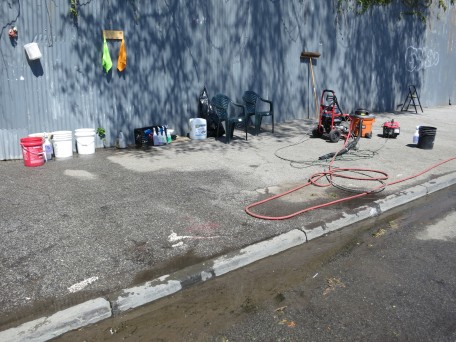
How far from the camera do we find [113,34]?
8.69 meters

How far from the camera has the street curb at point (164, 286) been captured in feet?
10.9

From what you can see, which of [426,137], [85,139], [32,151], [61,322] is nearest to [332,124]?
[426,137]

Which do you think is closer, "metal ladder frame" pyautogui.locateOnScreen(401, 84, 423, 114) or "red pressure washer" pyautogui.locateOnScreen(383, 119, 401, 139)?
"red pressure washer" pyautogui.locateOnScreen(383, 119, 401, 139)

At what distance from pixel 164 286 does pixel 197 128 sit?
20.8ft

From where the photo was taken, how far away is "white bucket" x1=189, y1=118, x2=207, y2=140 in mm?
9906

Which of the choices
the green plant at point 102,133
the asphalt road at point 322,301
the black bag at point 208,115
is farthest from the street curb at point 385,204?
the green plant at point 102,133

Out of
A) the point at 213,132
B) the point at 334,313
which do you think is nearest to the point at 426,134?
the point at 213,132

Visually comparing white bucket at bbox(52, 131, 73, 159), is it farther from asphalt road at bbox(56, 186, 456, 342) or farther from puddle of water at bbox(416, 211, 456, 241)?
puddle of water at bbox(416, 211, 456, 241)

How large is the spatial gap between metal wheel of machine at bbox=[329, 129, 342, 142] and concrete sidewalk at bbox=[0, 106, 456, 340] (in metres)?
0.46

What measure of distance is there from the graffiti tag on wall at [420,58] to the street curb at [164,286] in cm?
1195

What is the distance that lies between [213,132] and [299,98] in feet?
→ 12.0

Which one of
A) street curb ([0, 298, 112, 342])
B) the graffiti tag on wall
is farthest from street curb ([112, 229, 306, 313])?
the graffiti tag on wall

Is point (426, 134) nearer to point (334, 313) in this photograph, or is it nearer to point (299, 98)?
point (299, 98)

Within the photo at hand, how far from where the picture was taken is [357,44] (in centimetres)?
1395
